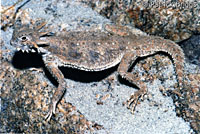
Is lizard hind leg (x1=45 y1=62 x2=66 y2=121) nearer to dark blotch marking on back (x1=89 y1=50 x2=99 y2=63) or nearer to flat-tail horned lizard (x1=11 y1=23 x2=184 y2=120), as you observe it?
flat-tail horned lizard (x1=11 y1=23 x2=184 y2=120)

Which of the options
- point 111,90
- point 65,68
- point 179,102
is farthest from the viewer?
point 65,68

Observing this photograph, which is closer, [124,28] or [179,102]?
[179,102]

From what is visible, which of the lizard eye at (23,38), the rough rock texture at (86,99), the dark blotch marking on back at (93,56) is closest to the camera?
the rough rock texture at (86,99)

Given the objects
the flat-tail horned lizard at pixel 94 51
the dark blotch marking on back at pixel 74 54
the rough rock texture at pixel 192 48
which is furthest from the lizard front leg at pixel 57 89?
the rough rock texture at pixel 192 48

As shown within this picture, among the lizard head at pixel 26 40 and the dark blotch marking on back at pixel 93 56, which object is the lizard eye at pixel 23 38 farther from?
the dark blotch marking on back at pixel 93 56

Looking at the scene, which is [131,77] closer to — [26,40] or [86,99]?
[86,99]

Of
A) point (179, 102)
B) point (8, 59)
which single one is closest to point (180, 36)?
point (179, 102)

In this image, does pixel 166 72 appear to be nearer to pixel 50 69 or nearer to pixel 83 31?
pixel 83 31

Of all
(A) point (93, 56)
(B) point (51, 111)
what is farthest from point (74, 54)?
(B) point (51, 111)

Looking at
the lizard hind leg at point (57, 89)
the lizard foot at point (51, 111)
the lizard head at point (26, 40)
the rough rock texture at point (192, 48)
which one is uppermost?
the lizard head at point (26, 40)
